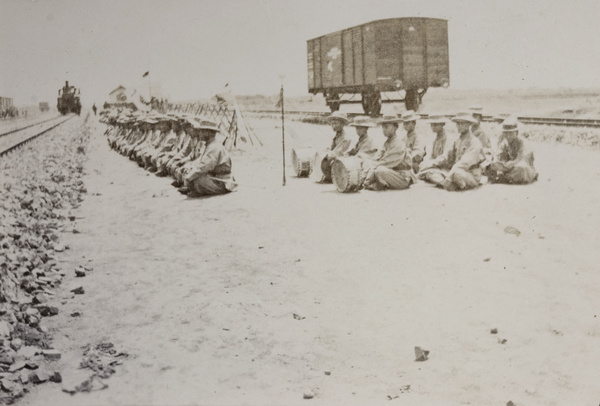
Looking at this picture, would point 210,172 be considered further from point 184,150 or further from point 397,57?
point 397,57

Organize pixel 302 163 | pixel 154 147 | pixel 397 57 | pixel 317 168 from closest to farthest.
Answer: pixel 317 168 → pixel 302 163 → pixel 154 147 → pixel 397 57

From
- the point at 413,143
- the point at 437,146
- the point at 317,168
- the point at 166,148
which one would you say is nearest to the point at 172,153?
the point at 166,148

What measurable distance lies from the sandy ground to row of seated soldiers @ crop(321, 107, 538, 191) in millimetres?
391

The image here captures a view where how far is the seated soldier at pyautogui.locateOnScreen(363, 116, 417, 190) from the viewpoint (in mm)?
9500

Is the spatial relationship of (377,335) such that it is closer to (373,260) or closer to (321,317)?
(321,317)

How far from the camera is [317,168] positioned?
10719 millimetres

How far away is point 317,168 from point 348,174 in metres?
1.52

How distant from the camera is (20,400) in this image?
3812 mm

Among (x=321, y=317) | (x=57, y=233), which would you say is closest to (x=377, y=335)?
(x=321, y=317)

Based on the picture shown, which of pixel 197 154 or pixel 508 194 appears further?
pixel 197 154

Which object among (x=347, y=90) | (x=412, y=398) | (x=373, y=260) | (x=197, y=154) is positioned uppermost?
(x=347, y=90)

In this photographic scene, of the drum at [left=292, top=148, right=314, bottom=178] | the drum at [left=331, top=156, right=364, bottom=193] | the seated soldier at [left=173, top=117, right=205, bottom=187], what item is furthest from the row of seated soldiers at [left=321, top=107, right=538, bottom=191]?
the seated soldier at [left=173, top=117, right=205, bottom=187]

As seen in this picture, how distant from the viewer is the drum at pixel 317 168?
418 inches

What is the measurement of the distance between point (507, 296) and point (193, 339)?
2748 mm
